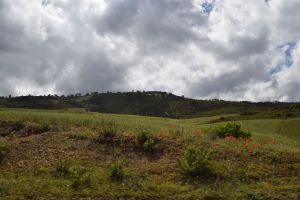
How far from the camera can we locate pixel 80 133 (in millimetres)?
23359

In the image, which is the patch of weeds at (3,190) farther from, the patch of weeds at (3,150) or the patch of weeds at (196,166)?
the patch of weeds at (196,166)

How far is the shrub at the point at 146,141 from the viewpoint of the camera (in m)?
21.2

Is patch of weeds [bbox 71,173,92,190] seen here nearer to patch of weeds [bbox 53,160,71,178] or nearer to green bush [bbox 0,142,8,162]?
patch of weeds [bbox 53,160,71,178]

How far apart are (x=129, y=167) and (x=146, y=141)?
3168mm

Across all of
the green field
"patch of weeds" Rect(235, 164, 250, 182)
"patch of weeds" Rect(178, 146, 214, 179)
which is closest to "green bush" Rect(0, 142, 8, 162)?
the green field

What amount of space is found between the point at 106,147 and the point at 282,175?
891 centimetres

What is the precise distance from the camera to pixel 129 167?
62.0 ft

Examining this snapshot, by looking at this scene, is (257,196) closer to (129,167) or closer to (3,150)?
(129,167)

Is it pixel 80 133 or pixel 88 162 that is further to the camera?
pixel 80 133

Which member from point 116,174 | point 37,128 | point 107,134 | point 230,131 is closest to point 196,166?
point 116,174

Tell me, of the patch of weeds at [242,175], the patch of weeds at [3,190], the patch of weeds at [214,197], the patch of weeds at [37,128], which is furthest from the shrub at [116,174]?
the patch of weeds at [37,128]

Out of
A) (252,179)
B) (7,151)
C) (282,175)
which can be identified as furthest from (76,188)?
(282,175)

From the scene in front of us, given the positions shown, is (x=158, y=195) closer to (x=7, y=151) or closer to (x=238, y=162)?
(x=238, y=162)

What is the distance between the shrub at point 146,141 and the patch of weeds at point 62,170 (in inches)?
186
